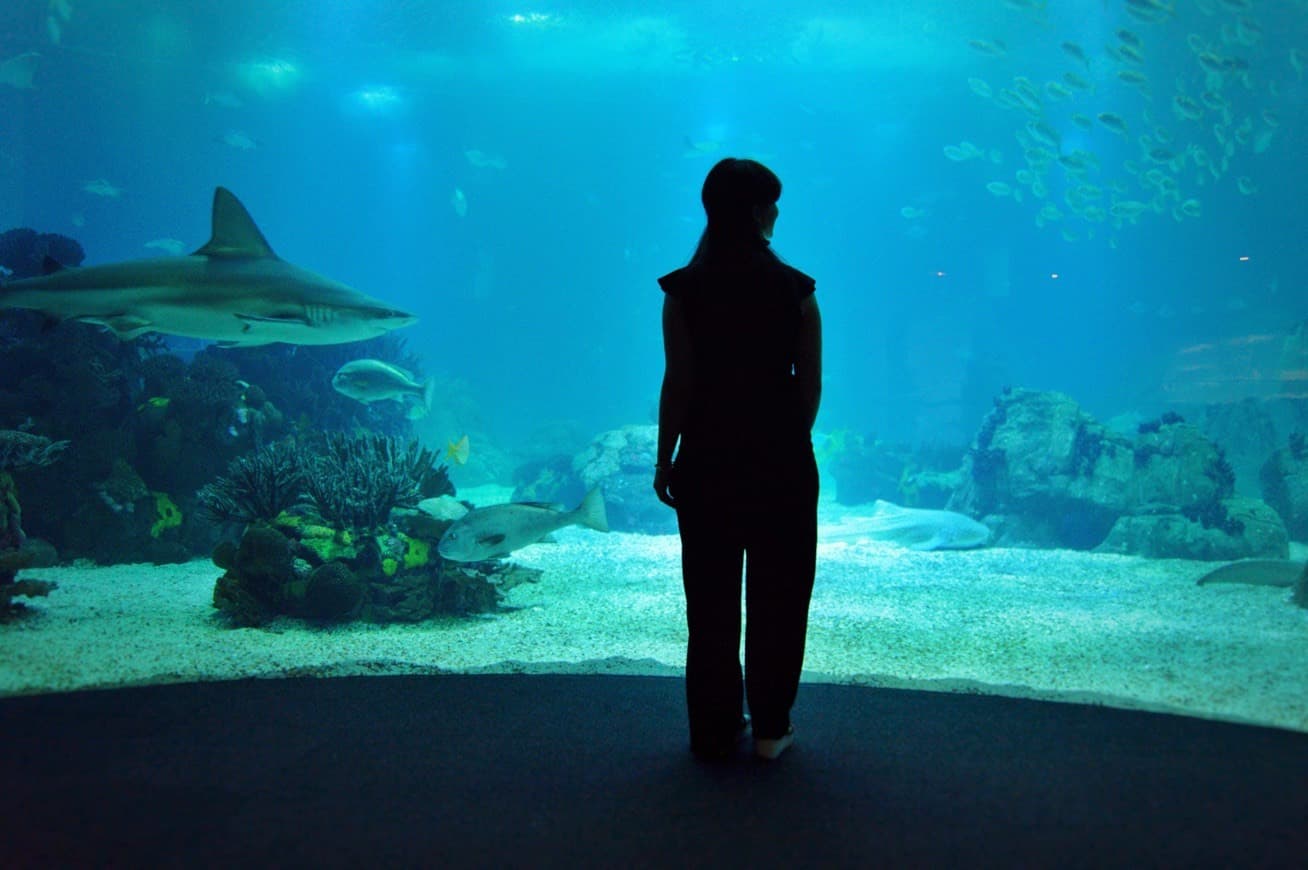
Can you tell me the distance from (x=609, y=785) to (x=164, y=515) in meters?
7.33

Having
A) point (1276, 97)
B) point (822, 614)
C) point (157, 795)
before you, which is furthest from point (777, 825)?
point (1276, 97)

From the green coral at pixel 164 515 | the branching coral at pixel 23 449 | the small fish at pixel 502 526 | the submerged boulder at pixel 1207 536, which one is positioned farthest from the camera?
the submerged boulder at pixel 1207 536

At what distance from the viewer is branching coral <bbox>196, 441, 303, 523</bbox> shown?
6.06 metres

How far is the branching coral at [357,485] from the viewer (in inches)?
234

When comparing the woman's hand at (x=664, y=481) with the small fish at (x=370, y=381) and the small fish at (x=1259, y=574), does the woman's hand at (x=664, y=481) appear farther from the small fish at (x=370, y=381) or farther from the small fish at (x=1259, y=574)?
the small fish at (x=370, y=381)

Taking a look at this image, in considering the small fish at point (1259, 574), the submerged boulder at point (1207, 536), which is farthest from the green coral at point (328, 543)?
Result: the submerged boulder at point (1207, 536)

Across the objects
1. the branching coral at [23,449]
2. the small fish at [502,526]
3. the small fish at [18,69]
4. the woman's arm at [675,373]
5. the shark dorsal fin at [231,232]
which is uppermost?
the small fish at [18,69]

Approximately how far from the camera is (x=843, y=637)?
469 cm

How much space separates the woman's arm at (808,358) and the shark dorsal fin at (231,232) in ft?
15.1

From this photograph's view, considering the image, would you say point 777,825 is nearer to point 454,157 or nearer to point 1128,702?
point 1128,702

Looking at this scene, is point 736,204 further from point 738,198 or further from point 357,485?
point 357,485

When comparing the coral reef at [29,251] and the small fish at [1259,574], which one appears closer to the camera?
the small fish at [1259,574]

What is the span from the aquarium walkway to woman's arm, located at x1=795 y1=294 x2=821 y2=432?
1.33m

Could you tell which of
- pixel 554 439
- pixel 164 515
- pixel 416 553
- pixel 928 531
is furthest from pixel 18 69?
pixel 928 531
